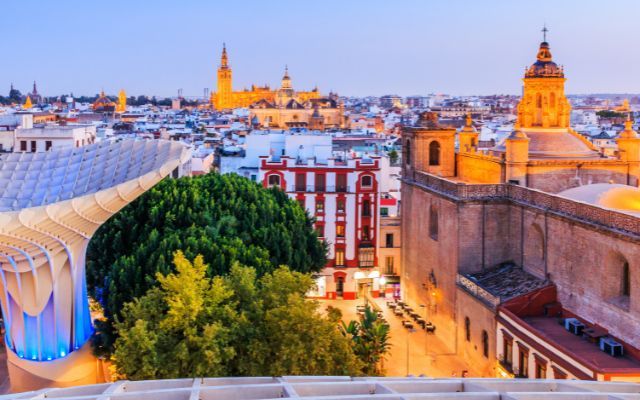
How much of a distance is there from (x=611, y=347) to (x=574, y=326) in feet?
8.88

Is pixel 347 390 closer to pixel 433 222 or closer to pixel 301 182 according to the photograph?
pixel 433 222

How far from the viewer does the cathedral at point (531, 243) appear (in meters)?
28.8

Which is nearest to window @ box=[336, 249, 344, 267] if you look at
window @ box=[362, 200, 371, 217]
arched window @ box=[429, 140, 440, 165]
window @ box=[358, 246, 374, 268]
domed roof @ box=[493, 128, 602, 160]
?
window @ box=[358, 246, 374, 268]

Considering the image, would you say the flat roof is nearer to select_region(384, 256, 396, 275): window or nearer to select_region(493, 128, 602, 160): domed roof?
select_region(493, 128, 602, 160): domed roof

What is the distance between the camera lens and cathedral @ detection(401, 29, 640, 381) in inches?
1133

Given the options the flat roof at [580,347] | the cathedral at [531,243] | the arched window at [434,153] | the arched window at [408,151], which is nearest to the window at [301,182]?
the cathedral at [531,243]

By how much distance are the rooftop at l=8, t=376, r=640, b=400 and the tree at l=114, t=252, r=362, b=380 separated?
4738 mm

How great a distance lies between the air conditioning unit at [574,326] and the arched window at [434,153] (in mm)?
17579

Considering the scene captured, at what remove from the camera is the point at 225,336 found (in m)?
23.0

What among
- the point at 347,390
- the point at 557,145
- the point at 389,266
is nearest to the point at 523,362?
the point at 557,145

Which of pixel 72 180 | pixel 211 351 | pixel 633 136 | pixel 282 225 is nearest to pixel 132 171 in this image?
pixel 72 180

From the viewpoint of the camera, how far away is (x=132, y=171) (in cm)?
3322

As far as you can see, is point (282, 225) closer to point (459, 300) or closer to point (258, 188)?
point (258, 188)

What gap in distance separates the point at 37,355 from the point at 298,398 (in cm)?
1861
